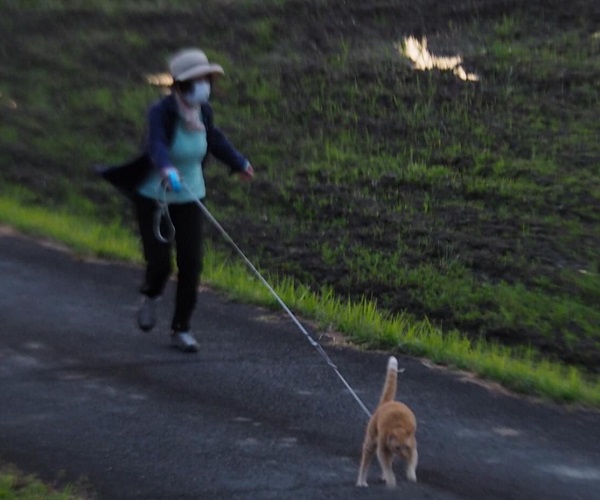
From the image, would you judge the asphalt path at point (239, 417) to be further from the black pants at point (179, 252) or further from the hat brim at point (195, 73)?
the hat brim at point (195, 73)

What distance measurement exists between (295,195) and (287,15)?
580 cm

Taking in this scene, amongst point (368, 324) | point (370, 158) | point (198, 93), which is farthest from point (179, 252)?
point (370, 158)

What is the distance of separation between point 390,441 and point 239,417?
53.8 inches

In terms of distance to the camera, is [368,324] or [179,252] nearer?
[179,252]

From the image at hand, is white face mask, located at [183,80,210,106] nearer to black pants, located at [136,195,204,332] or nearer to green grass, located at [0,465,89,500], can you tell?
black pants, located at [136,195,204,332]

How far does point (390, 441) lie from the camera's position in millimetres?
4910

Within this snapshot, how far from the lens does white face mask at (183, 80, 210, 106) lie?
22.0 feet

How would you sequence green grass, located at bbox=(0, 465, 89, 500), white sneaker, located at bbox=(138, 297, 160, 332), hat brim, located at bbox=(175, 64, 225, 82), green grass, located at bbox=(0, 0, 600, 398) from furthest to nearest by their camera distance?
green grass, located at bbox=(0, 0, 600, 398) < white sneaker, located at bbox=(138, 297, 160, 332) < hat brim, located at bbox=(175, 64, 225, 82) < green grass, located at bbox=(0, 465, 89, 500)

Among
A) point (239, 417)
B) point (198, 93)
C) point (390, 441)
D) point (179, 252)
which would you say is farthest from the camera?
point (179, 252)

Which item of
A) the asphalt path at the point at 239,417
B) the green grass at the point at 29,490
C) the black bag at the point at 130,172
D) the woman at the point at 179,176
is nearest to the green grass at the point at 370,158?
the asphalt path at the point at 239,417

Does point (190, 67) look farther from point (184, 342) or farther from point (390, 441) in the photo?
point (390, 441)

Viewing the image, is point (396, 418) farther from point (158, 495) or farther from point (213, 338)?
point (213, 338)

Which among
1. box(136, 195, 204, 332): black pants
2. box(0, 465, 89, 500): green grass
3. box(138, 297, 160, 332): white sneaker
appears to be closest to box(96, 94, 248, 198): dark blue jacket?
box(136, 195, 204, 332): black pants

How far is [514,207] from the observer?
1059 cm
